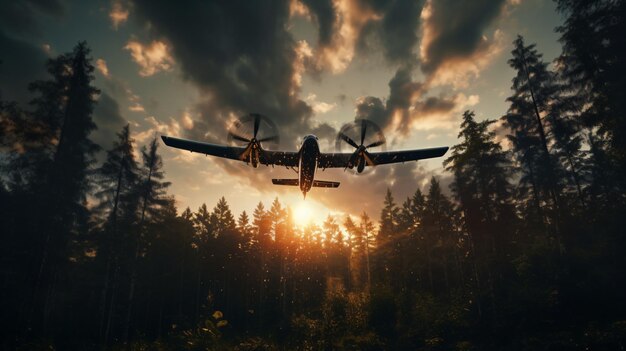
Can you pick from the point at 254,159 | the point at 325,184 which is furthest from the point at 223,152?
the point at 325,184

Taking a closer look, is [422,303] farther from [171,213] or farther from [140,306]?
[140,306]

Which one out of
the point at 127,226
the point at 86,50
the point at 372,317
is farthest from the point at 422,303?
the point at 86,50

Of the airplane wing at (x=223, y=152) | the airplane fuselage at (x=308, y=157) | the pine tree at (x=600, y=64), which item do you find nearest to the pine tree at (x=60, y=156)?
the airplane wing at (x=223, y=152)

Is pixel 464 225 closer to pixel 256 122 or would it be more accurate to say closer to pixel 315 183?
pixel 315 183

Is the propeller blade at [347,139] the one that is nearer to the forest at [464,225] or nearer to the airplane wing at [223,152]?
the airplane wing at [223,152]

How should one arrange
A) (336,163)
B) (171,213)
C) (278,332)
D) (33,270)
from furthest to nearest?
(171,213) → (278,332) → (336,163) → (33,270)

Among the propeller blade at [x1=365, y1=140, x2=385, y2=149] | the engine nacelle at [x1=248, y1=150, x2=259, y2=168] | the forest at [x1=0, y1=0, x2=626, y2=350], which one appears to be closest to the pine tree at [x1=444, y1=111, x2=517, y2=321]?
the forest at [x1=0, y1=0, x2=626, y2=350]
